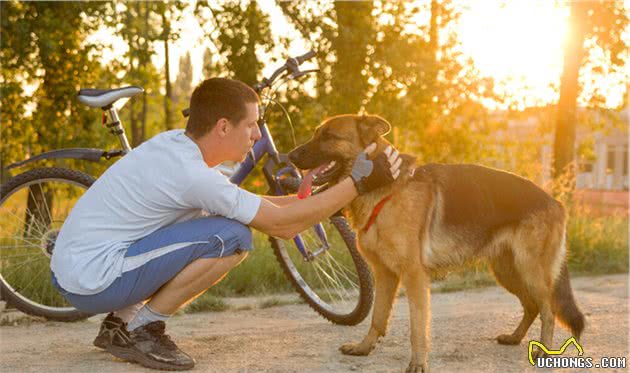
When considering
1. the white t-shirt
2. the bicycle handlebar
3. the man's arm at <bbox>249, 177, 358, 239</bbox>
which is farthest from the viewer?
the bicycle handlebar

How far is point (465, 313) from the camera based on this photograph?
18.8 ft

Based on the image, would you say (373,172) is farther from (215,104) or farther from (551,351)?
(551,351)

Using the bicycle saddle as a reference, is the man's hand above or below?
below

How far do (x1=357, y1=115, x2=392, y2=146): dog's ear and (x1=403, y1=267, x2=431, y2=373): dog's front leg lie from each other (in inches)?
31.9

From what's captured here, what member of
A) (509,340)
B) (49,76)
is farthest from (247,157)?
(49,76)

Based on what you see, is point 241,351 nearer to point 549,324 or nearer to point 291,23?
point 549,324

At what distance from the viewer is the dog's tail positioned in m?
4.41

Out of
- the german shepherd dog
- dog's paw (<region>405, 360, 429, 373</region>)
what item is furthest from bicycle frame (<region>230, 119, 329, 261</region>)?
dog's paw (<region>405, 360, 429, 373</region>)

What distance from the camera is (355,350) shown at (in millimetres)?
4320

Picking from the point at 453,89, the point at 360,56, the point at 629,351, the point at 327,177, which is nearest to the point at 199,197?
the point at 327,177

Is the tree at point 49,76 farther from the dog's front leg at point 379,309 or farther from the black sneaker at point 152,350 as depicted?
the dog's front leg at point 379,309

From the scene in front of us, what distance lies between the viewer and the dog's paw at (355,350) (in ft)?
14.2

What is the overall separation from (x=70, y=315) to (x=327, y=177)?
2.23 m

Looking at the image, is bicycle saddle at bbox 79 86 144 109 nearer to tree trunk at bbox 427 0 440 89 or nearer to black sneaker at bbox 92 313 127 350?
black sneaker at bbox 92 313 127 350
